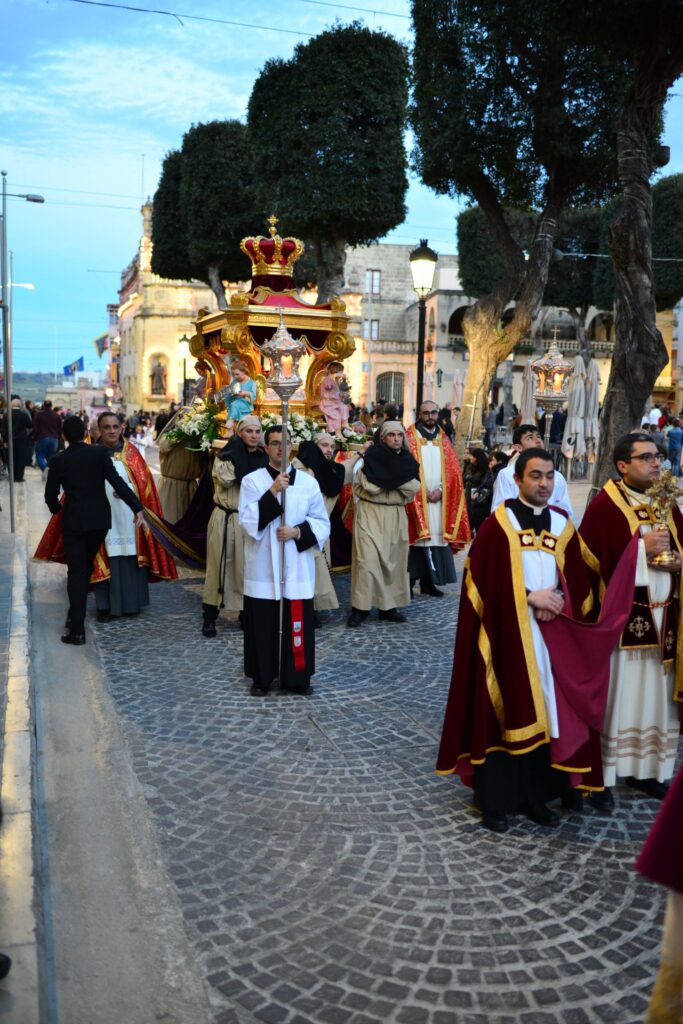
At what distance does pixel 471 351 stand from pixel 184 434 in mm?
7008

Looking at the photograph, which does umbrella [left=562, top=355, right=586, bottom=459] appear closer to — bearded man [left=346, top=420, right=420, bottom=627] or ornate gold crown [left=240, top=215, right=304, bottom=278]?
ornate gold crown [left=240, top=215, right=304, bottom=278]

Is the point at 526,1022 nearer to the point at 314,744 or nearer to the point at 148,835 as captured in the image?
the point at 148,835

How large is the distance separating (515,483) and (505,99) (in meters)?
10.2

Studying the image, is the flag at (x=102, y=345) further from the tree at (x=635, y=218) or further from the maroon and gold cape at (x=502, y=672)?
the maroon and gold cape at (x=502, y=672)

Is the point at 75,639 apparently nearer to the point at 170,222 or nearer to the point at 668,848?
the point at 668,848

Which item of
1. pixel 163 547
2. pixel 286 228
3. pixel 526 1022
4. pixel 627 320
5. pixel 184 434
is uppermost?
pixel 286 228

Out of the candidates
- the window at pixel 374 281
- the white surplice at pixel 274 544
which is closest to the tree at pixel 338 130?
the white surplice at pixel 274 544

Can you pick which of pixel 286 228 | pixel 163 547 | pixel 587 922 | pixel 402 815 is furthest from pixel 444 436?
pixel 286 228

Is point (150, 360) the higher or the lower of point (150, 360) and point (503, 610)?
the higher

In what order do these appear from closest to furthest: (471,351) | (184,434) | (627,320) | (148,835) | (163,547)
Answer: (148,835) → (163,547) → (627,320) → (184,434) → (471,351)

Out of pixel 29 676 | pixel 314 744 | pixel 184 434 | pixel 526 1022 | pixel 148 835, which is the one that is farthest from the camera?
pixel 184 434

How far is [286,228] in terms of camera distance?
22.0 m

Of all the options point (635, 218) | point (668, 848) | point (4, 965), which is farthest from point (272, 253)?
point (668, 848)

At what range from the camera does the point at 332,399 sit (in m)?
10.9
